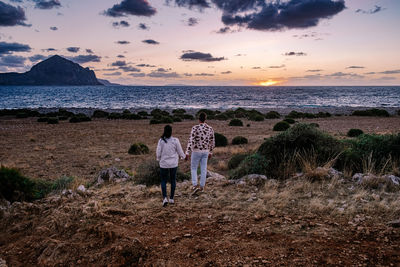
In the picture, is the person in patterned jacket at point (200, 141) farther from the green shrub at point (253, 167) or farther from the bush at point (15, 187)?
the bush at point (15, 187)

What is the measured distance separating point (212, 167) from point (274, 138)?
3.74 meters

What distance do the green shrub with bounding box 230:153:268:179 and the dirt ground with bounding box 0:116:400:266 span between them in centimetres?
110

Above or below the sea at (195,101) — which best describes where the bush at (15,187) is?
below

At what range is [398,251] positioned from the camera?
3.61 metres

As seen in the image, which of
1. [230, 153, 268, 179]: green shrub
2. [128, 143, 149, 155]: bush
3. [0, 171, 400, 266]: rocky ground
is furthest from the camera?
[128, 143, 149, 155]: bush

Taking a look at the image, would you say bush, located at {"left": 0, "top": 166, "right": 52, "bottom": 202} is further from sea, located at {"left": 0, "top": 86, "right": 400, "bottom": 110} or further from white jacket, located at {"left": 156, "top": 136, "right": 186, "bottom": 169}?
sea, located at {"left": 0, "top": 86, "right": 400, "bottom": 110}

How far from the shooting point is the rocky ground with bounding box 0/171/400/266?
368 cm

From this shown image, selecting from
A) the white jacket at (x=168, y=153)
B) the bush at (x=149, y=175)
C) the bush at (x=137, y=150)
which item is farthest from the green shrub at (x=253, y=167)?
the bush at (x=137, y=150)

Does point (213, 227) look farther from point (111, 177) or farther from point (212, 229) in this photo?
point (111, 177)

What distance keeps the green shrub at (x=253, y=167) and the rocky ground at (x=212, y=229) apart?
1.54 meters

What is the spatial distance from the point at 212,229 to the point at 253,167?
4122 mm

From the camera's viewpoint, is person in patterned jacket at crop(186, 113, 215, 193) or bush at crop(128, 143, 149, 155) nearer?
person in patterned jacket at crop(186, 113, 215, 193)

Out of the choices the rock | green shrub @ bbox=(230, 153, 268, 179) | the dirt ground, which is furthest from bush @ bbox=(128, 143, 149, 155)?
green shrub @ bbox=(230, 153, 268, 179)

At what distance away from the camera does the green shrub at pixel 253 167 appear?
8.33 m
